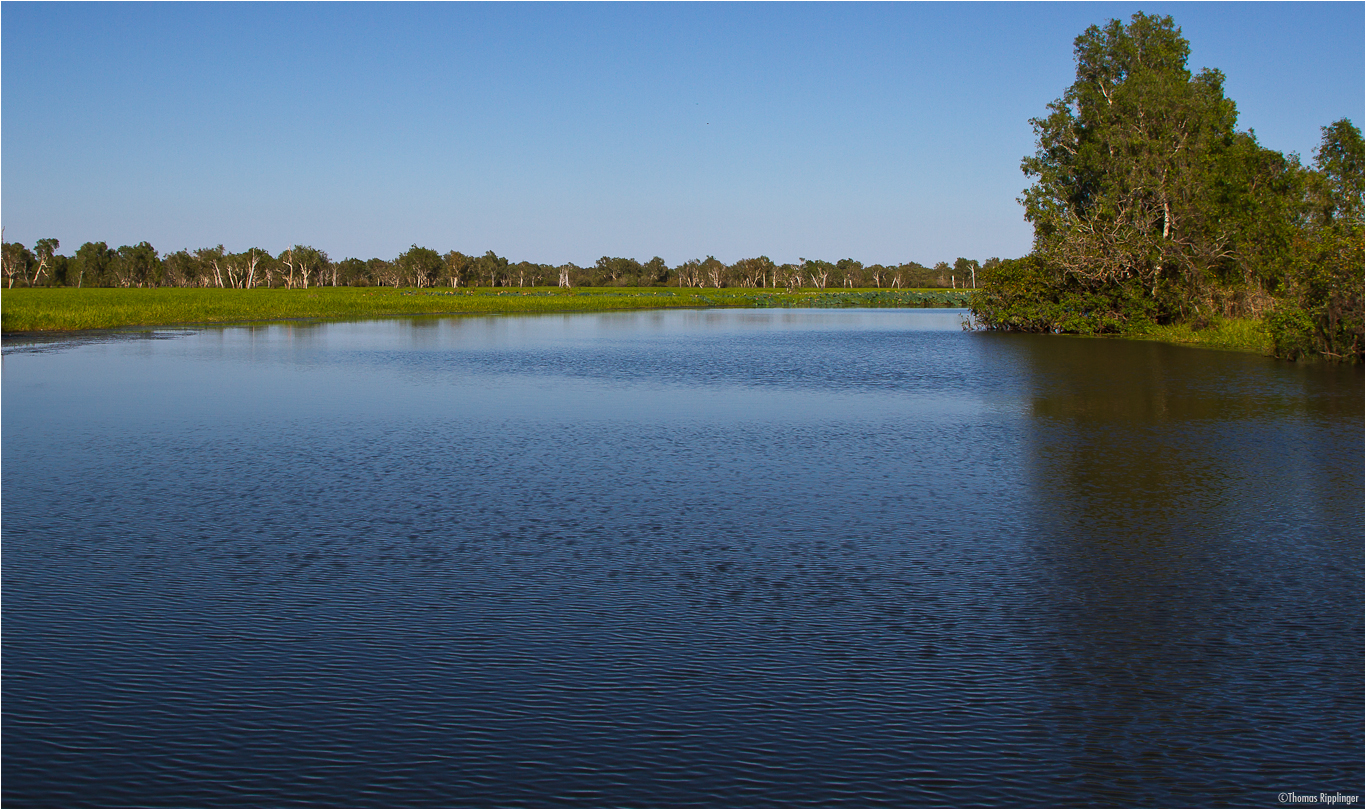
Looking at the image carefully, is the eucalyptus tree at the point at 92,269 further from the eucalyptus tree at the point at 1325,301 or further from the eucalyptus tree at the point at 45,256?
the eucalyptus tree at the point at 1325,301

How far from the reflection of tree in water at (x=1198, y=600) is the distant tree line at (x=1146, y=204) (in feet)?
92.5

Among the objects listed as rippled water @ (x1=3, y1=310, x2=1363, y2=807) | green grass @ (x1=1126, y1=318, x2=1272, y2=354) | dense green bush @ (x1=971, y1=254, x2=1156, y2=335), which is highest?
dense green bush @ (x1=971, y1=254, x2=1156, y2=335)

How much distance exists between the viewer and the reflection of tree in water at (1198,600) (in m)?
5.40

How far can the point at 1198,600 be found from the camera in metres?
7.81

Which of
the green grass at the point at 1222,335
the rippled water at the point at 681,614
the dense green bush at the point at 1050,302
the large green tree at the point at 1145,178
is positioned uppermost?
the large green tree at the point at 1145,178

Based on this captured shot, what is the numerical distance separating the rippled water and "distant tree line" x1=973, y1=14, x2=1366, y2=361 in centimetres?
2884

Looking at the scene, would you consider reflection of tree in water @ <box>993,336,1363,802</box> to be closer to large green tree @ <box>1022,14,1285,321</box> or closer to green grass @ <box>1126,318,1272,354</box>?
green grass @ <box>1126,318,1272,354</box>

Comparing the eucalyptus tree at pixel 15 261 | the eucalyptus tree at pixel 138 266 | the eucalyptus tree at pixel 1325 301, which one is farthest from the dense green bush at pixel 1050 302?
the eucalyptus tree at pixel 138 266

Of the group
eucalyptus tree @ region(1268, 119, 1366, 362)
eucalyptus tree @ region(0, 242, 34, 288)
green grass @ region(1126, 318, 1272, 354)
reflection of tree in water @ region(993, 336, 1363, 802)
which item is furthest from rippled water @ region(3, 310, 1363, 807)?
eucalyptus tree @ region(0, 242, 34, 288)

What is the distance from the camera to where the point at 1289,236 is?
47.3m

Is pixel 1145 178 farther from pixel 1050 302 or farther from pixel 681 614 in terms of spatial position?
pixel 681 614

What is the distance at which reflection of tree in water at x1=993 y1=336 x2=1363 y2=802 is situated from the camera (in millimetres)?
5398

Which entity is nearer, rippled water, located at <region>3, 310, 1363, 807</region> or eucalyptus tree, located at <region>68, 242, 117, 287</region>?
rippled water, located at <region>3, 310, 1363, 807</region>

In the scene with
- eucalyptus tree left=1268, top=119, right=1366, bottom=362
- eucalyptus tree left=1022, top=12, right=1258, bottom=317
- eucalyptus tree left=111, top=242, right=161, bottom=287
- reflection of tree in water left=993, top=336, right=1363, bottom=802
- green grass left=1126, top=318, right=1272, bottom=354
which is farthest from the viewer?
eucalyptus tree left=111, top=242, right=161, bottom=287
